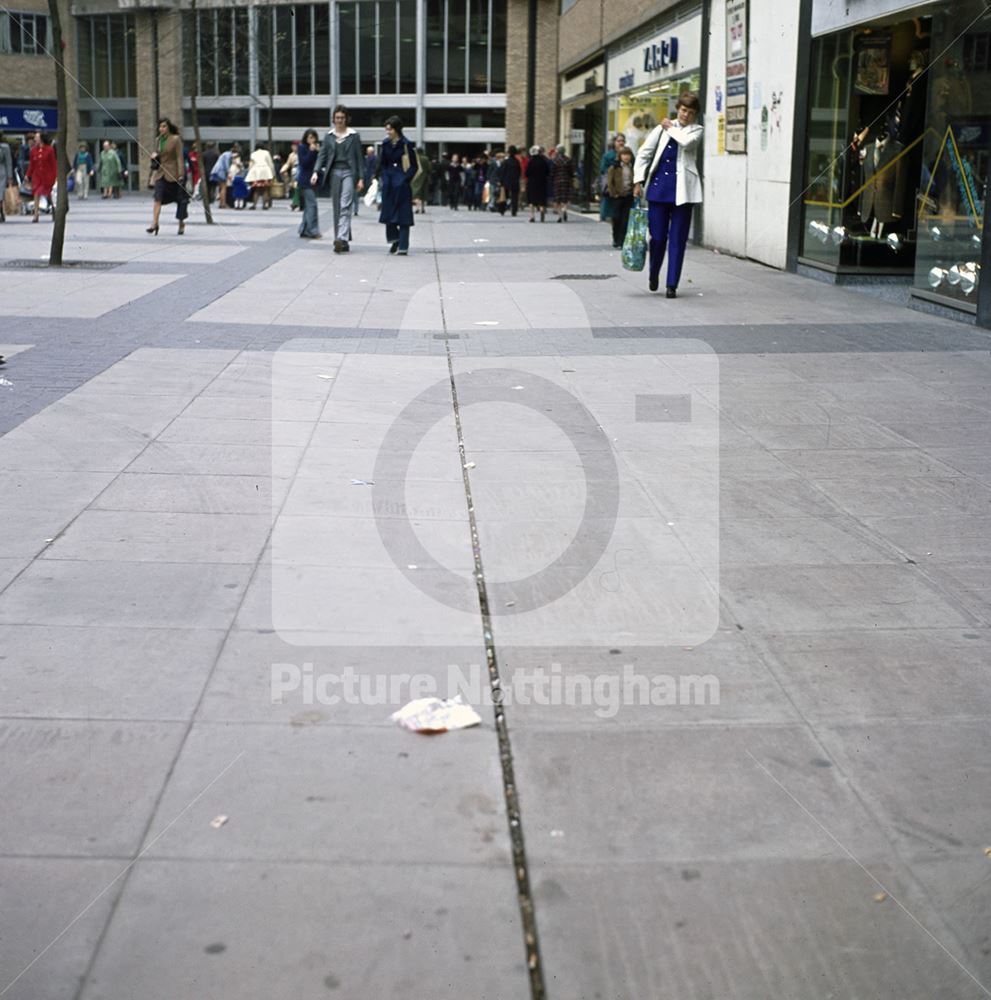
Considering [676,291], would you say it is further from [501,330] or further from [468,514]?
[468,514]

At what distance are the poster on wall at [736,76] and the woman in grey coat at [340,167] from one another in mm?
5363

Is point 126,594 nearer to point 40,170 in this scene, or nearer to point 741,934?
point 741,934

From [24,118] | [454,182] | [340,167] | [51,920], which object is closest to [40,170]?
[340,167]

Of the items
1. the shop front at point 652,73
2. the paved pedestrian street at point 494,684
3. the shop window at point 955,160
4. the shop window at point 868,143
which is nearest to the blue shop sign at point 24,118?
the shop front at point 652,73

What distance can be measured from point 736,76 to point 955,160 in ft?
24.8

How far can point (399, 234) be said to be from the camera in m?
20.0

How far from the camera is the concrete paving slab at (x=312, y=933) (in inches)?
104

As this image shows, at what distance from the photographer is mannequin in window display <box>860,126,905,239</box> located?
15.7 meters

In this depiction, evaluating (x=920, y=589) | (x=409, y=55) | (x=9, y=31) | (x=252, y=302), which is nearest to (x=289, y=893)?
(x=920, y=589)

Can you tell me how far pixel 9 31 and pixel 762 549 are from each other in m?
61.2

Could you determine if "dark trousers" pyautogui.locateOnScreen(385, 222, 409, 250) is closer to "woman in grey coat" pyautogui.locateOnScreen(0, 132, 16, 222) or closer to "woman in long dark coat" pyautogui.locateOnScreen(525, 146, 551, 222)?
"woman in grey coat" pyautogui.locateOnScreen(0, 132, 16, 222)

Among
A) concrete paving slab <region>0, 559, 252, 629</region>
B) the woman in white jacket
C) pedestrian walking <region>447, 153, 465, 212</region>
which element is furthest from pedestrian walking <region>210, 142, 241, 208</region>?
concrete paving slab <region>0, 559, 252, 629</region>

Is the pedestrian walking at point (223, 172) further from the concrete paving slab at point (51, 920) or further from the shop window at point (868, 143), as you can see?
the concrete paving slab at point (51, 920)

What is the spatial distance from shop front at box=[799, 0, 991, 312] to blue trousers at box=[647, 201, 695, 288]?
2321 millimetres
